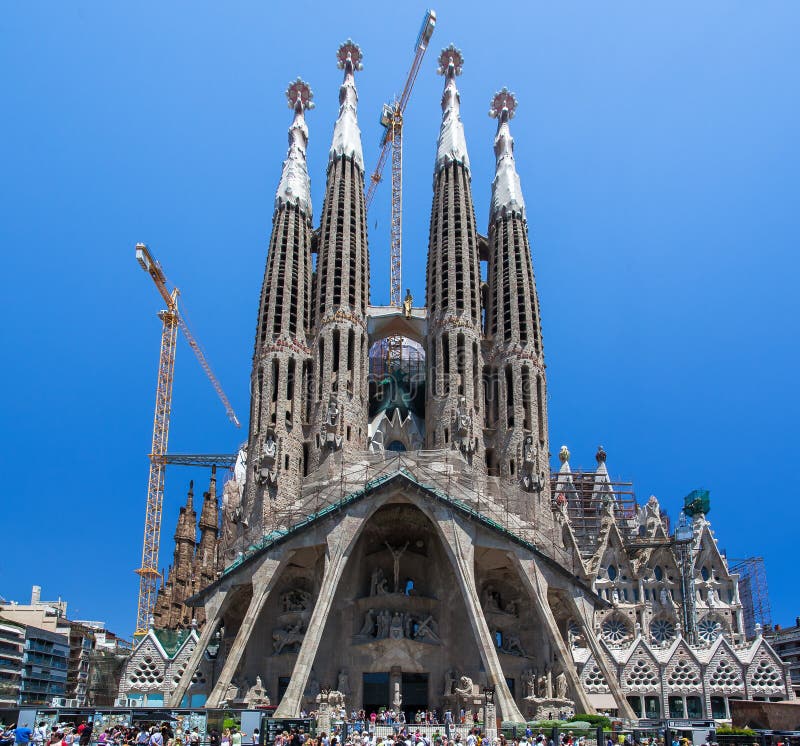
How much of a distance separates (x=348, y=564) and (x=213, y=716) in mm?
22743

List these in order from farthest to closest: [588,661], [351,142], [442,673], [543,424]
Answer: [351,142], [543,424], [588,661], [442,673]

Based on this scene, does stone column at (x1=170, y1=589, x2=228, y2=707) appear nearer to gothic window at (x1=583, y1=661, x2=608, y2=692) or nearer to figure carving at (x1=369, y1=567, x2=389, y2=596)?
figure carving at (x1=369, y1=567, x2=389, y2=596)

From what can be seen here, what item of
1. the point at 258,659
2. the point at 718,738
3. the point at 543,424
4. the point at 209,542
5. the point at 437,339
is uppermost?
the point at 437,339

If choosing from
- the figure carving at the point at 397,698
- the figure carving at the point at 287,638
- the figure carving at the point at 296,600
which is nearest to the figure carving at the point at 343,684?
the figure carving at the point at 397,698

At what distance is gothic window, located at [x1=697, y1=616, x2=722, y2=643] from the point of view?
5909 cm

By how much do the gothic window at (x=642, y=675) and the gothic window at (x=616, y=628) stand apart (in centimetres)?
715

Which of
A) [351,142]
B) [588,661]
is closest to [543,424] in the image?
[588,661]

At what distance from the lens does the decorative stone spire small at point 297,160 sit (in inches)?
2440

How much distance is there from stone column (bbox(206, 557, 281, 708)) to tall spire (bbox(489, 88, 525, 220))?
32.1 metres

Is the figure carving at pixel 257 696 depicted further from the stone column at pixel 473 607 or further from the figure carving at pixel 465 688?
the stone column at pixel 473 607

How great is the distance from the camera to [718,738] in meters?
28.1

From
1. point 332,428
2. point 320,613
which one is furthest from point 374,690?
point 332,428

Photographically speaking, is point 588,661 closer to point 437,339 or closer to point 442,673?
point 442,673

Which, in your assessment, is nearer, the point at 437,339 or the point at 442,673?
the point at 442,673
